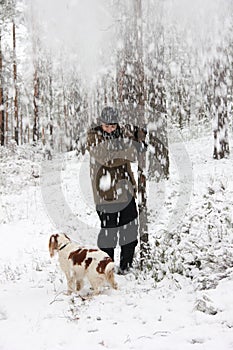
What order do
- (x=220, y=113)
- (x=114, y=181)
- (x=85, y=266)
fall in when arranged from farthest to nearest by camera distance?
1. (x=220, y=113)
2. (x=114, y=181)
3. (x=85, y=266)

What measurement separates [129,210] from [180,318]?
1.93 m

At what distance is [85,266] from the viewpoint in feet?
14.7

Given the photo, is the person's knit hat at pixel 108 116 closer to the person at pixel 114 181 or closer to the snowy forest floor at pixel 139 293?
the person at pixel 114 181

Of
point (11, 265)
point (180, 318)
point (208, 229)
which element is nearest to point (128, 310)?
point (180, 318)

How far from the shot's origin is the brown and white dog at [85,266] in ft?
14.4

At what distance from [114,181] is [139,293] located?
1637mm

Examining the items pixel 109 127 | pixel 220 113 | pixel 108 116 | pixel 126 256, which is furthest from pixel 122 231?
pixel 220 113

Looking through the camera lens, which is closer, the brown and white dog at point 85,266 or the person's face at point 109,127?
the brown and white dog at point 85,266

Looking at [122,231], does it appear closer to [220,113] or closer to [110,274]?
[110,274]

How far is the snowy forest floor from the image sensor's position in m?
3.30

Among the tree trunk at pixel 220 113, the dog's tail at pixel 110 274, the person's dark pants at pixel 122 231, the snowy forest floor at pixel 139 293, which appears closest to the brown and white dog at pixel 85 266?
the dog's tail at pixel 110 274

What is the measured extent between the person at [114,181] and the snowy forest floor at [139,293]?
1.74 feet

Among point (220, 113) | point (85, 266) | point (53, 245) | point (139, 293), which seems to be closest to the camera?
point (139, 293)

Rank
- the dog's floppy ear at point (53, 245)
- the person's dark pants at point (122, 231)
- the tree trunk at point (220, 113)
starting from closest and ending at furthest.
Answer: the dog's floppy ear at point (53, 245) < the person's dark pants at point (122, 231) < the tree trunk at point (220, 113)
